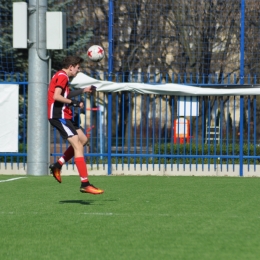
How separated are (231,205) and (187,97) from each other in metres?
6.84

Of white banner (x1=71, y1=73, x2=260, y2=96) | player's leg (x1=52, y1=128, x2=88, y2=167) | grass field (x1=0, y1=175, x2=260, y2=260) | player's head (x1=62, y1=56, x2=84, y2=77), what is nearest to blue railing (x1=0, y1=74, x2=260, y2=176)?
white banner (x1=71, y1=73, x2=260, y2=96)

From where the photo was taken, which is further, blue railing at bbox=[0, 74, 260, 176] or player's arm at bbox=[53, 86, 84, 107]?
blue railing at bbox=[0, 74, 260, 176]

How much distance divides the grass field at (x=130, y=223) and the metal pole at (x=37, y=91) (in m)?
3.33

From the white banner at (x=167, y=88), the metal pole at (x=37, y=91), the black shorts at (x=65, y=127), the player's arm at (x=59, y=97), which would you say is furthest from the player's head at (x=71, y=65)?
the white banner at (x=167, y=88)

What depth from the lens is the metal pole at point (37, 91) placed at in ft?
48.8

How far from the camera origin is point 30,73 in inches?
594

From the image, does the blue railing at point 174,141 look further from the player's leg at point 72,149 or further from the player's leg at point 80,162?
the player's leg at point 80,162

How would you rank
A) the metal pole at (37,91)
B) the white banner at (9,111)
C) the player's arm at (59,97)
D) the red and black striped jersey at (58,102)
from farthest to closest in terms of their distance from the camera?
the white banner at (9,111)
the metal pole at (37,91)
the red and black striped jersey at (58,102)
the player's arm at (59,97)

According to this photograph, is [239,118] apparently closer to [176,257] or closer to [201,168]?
[201,168]

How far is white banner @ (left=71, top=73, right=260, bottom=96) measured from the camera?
15.1m

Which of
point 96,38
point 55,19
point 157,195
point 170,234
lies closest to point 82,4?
point 96,38

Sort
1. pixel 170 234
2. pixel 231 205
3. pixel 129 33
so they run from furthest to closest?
1. pixel 129 33
2. pixel 231 205
3. pixel 170 234

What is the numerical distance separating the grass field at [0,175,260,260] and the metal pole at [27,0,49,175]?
3334 mm

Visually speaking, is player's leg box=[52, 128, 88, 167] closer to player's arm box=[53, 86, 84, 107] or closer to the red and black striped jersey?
the red and black striped jersey
